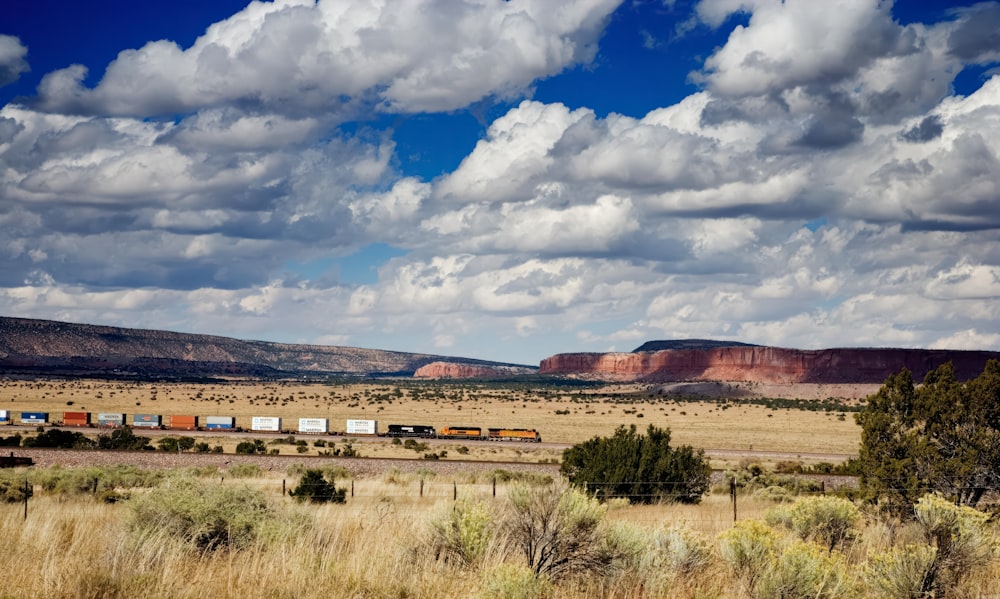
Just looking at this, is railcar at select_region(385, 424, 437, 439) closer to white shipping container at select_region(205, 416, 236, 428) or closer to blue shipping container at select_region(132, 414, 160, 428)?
white shipping container at select_region(205, 416, 236, 428)

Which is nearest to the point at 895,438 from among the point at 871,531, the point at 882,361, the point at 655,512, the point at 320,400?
the point at 655,512

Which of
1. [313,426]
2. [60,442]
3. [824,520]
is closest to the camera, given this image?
[824,520]

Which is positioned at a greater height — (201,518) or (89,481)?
(201,518)

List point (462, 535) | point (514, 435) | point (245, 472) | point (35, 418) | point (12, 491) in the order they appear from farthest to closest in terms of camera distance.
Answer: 1. point (35, 418)
2. point (514, 435)
3. point (245, 472)
4. point (12, 491)
5. point (462, 535)

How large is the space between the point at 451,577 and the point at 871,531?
888 centimetres

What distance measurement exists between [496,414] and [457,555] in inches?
3873

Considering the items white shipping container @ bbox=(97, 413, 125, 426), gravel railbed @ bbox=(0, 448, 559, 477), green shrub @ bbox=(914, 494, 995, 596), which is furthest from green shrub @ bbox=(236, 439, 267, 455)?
green shrub @ bbox=(914, 494, 995, 596)

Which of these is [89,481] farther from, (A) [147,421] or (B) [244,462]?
(A) [147,421]

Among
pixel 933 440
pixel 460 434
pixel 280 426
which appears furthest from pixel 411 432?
pixel 933 440

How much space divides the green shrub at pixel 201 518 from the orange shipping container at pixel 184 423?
69.8 m

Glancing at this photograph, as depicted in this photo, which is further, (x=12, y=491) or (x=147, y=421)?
(x=147, y=421)

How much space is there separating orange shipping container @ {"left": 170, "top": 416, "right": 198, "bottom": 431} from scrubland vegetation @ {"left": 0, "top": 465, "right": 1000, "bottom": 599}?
6815cm

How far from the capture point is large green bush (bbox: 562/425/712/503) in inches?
1112

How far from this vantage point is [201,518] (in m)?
10.9
